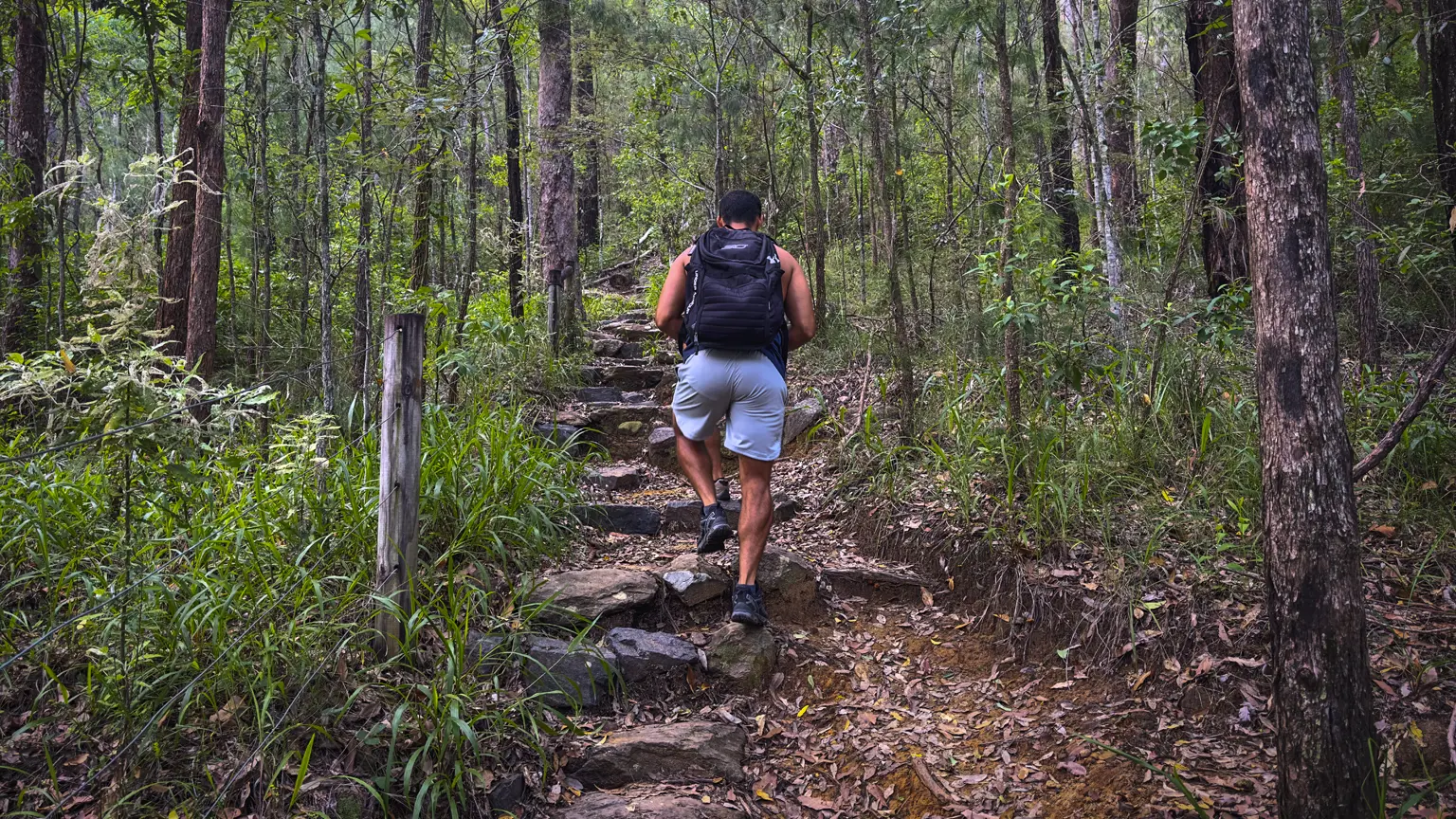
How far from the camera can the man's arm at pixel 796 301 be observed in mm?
4156

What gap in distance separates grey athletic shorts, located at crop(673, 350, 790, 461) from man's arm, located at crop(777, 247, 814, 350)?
282 millimetres

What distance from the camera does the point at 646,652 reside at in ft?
12.3

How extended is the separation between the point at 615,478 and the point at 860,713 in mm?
2873

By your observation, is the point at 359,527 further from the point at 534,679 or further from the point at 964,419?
the point at 964,419

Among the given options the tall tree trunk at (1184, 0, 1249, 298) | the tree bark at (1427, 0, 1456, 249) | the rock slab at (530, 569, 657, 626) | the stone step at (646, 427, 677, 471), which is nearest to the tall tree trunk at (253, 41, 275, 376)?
the stone step at (646, 427, 677, 471)

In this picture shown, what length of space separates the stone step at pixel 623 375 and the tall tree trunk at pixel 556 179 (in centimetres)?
56

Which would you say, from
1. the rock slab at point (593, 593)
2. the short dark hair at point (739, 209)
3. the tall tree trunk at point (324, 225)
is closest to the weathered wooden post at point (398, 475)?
the rock slab at point (593, 593)

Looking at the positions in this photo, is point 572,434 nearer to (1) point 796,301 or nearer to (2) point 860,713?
(1) point 796,301

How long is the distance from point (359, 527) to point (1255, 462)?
4.38 meters

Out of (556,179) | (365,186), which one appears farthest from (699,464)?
(556,179)

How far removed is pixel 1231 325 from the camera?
4.60m

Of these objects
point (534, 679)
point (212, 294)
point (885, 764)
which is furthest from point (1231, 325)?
point (212, 294)

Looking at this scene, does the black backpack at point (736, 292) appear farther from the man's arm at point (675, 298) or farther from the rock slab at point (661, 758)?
the rock slab at point (661, 758)

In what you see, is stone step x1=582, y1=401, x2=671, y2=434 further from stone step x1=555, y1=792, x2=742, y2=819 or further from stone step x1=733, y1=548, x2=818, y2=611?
stone step x1=555, y1=792, x2=742, y2=819
